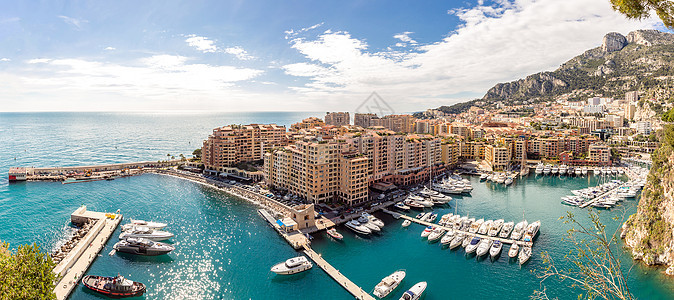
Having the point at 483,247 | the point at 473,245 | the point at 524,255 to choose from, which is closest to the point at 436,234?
the point at 473,245

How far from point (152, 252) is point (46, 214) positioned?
81.7 feet

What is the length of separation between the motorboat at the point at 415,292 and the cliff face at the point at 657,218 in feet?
65.5

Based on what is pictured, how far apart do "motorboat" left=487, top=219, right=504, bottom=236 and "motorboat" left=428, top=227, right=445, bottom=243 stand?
5.63m

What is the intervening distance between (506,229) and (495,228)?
125 cm

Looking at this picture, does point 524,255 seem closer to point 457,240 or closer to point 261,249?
point 457,240

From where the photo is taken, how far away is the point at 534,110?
189750 millimetres

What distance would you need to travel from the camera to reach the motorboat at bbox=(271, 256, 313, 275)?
3181cm

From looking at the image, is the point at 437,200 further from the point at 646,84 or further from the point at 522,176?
the point at 646,84

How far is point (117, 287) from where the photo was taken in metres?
28.6

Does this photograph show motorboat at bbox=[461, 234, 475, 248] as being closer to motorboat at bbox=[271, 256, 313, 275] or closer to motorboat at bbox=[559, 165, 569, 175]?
motorboat at bbox=[271, 256, 313, 275]

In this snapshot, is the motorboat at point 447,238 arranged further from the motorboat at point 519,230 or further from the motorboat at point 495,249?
the motorboat at point 519,230

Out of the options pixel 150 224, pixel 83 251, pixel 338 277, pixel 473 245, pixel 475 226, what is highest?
pixel 150 224

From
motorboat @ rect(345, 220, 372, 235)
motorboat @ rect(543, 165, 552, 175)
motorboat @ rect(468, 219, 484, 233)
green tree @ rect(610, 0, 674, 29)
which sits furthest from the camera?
motorboat @ rect(543, 165, 552, 175)

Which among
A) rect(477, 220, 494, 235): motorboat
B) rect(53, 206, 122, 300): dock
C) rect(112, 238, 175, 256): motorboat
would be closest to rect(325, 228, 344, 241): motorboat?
rect(477, 220, 494, 235): motorboat
